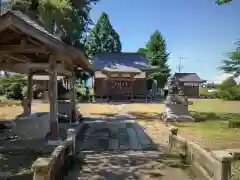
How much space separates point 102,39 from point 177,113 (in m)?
39.9

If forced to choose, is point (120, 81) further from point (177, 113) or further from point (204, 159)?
point (204, 159)

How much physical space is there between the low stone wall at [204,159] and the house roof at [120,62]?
1021 inches

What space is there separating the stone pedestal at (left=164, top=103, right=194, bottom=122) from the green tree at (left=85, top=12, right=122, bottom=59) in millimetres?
38439

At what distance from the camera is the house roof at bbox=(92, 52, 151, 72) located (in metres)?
35.2

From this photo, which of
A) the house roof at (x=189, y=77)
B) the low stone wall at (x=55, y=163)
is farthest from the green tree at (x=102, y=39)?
the low stone wall at (x=55, y=163)

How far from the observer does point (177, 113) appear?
1664 cm

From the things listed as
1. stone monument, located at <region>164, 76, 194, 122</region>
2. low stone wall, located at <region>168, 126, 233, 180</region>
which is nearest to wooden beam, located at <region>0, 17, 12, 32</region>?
low stone wall, located at <region>168, 126, 233, 180</region>

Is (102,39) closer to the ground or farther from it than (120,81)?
farther from it

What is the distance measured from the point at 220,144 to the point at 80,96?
90.6 feet

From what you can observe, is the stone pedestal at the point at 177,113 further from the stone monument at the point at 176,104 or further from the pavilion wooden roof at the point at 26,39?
the pavilion wooden roof at the point at 26,39

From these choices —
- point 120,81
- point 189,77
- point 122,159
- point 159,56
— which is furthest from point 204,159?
point 189,77

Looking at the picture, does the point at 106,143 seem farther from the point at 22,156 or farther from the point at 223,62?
the point at 223,62

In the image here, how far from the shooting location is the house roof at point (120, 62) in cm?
3519

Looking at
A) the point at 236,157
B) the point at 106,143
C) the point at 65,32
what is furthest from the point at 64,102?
the point at 65,32
